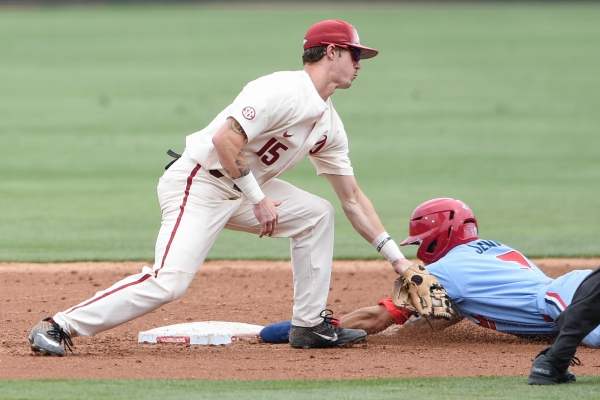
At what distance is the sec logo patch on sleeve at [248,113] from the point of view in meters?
5.54

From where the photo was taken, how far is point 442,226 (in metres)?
6.37

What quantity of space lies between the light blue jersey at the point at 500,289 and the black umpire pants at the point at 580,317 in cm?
87

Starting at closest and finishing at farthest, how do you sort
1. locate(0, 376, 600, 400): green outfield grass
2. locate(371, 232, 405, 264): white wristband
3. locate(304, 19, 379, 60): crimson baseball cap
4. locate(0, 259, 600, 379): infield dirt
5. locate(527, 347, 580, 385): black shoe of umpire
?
locate(0, 376, 600, 400): green outfield grass → locate(527, 347, 580, 385): black shoe of umpire → locate(0, 259, 600, 379): infield dirt → locate(304, 19, 379, 60): crimson baseball cap → locate(371, 232, 405, 264): white wristband

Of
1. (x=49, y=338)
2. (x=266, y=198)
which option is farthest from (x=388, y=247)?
(x=49, y=338)

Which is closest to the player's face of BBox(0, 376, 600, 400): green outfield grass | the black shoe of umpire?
BBox(0, 376, 600, 400): green outfield grass

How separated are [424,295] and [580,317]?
119 centimetres

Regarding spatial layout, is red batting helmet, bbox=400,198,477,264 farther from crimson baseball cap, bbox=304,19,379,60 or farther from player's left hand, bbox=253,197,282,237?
crimson baseball cap, bbox=304,19,379,60

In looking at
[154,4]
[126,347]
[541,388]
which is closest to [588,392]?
[541,388]

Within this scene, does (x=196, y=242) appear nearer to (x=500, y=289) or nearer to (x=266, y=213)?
(x=266, y=213)

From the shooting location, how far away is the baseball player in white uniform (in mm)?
5594

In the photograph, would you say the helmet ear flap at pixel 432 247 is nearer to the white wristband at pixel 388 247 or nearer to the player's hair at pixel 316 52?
the white wristband at pixel 388 247

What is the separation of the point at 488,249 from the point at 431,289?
0.61 m

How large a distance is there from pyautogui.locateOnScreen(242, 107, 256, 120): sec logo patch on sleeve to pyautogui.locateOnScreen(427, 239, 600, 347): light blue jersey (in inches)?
61.0

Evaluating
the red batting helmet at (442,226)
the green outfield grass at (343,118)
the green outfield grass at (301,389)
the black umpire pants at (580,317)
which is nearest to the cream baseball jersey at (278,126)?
the red batting helmet at (442,226)
